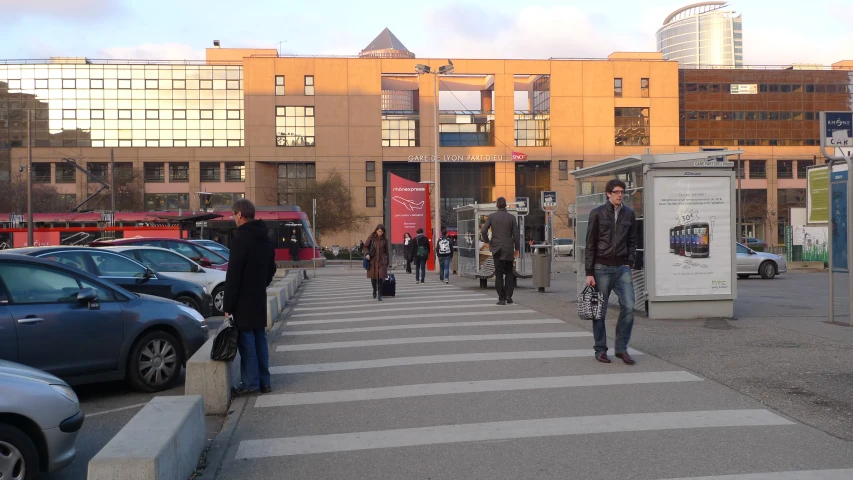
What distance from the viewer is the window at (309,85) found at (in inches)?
2694

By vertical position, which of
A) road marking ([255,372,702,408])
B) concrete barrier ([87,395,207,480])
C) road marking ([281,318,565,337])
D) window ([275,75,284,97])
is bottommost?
road marking ([255,372,702,408])

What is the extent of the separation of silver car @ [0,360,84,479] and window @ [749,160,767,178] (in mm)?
77102

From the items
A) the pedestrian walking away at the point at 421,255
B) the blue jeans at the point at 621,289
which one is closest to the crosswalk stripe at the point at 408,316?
the blue jeans at the point at 621,289

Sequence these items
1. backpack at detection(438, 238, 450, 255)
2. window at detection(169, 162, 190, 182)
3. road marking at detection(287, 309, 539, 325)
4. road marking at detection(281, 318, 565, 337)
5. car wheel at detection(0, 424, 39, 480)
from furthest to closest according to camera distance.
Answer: window at detection(169, 162, 190, 182)
backpack at detection(438, 238, 450, 255)
road marking at detection(287, 309, 539, 325)
road marking at detection(281, 318, 565, 337)
car wheel at detection(0, 424, 39, 480)

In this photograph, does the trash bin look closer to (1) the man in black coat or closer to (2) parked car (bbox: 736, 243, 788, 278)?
(2) parked car (bbox: 736, 243, 788, 278)

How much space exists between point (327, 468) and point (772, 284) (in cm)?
2163

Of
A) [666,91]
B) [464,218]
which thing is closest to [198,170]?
[666,91]

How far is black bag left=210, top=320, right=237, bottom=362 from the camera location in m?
7.11

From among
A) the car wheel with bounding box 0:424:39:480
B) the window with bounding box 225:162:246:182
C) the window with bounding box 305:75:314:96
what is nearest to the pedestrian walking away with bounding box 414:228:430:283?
the car wheel with bounding box 0:424:39:480

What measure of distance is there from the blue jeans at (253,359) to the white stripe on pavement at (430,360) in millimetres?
1055

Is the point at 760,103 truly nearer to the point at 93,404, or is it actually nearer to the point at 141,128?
the point at 141,128

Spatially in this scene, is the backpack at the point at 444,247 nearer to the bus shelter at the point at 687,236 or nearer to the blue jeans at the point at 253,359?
the bus shelter at the point at 687,236

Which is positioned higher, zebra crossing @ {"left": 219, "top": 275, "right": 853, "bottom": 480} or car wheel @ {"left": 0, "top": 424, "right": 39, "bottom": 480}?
car wheel @ {"left": 0, "top": 424, "right": 39, "bottom": 480}

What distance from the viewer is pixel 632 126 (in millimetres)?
70812
